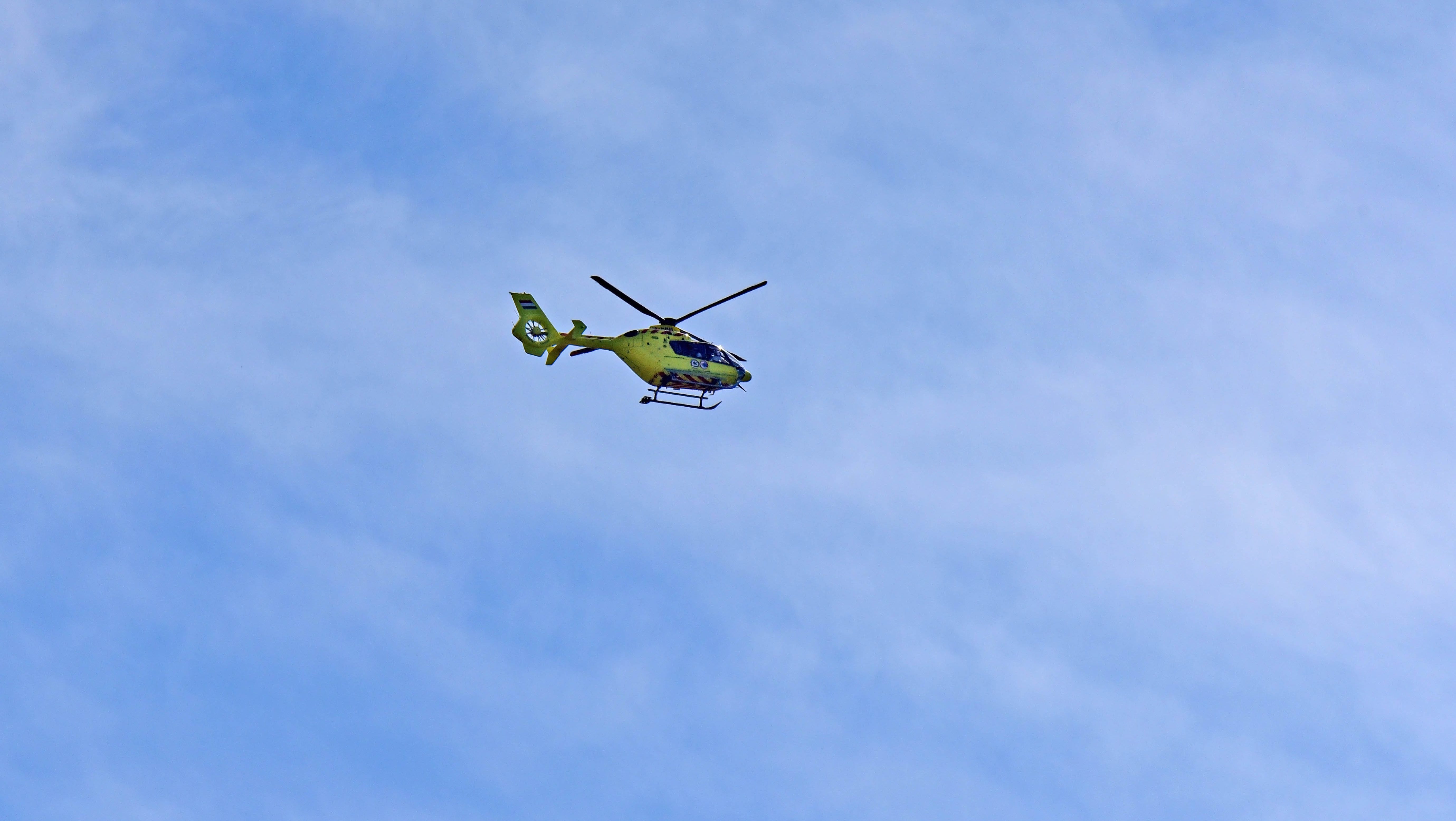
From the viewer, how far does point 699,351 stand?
73.5 metres

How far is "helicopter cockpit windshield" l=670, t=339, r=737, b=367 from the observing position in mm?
73250

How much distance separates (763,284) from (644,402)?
864 centimetres

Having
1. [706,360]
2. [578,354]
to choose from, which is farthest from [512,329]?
[706,360]

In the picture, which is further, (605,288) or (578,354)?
(578,354)

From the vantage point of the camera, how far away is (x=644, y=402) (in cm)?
7250

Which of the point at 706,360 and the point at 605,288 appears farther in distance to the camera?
the point at 706,360

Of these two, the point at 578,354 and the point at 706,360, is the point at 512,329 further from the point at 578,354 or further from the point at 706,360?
the point at 706,360

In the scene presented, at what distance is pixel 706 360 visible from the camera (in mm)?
73438

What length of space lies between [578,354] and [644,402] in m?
4.54

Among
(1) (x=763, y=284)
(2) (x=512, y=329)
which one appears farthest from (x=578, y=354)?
(1) (x=763, y=284)

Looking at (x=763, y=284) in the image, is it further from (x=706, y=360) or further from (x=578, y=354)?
(x=578, y=354)

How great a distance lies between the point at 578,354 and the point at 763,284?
1071 centimetres

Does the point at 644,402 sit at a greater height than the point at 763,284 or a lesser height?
lesser

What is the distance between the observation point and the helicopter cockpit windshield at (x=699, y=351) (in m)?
73.2
